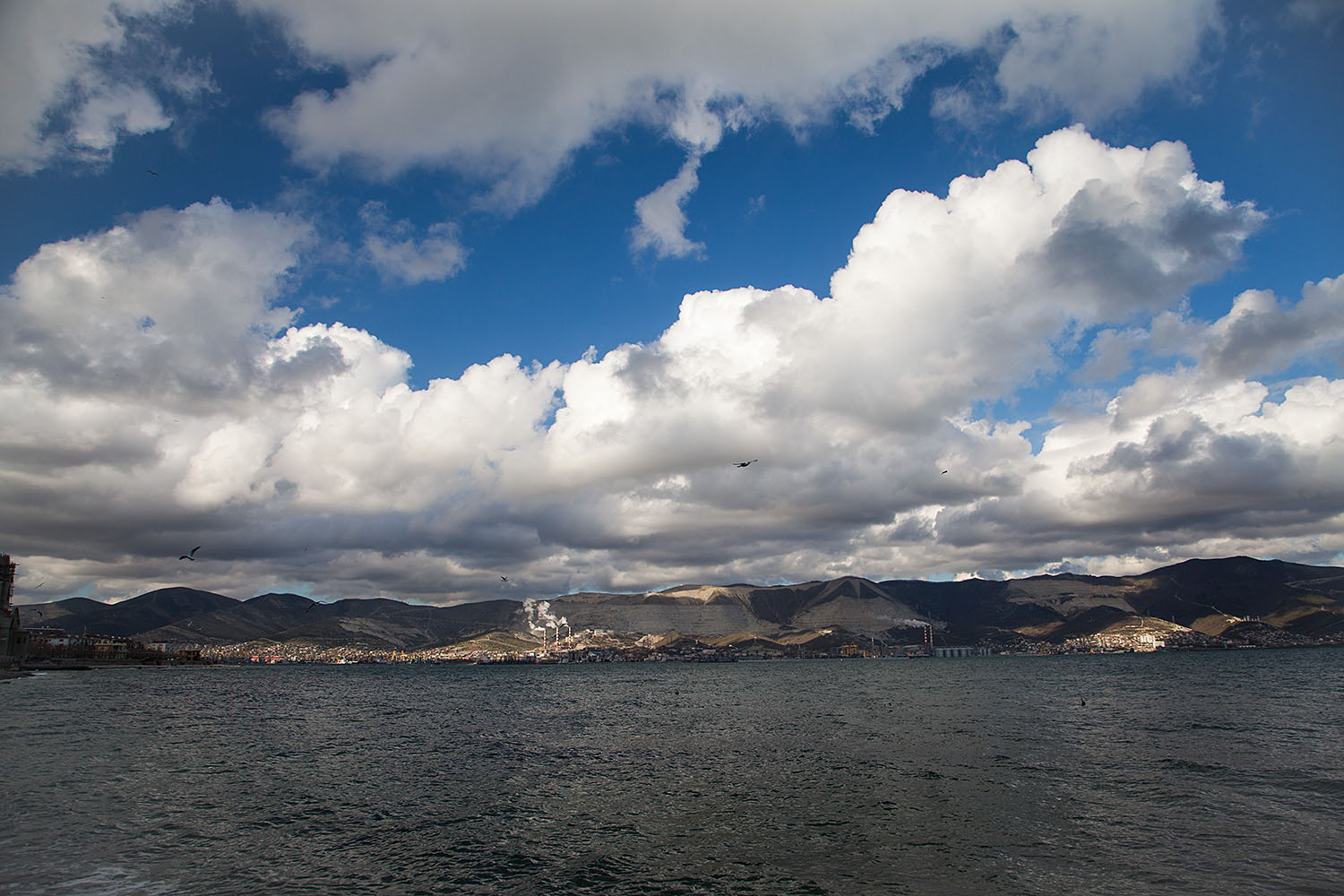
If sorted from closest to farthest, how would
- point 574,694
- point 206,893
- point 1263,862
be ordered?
point 206,893 < point 1263,862 < point 574,694

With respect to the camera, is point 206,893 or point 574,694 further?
point 574,694

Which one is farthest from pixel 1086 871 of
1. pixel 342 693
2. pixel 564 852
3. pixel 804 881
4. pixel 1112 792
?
pixel 342 693

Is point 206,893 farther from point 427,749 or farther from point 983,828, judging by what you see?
point 427,749

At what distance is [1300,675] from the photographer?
176375 mm

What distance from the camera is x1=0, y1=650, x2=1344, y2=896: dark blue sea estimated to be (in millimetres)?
34125

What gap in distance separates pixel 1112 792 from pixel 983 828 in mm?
15012

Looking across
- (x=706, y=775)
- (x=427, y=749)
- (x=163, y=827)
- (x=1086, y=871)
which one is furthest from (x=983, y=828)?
(x=427, y=749)

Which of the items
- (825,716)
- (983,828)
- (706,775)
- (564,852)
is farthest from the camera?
(825,716)

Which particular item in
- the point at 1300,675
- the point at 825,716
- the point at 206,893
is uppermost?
the point at 206,893

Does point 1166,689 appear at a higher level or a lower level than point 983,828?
lower

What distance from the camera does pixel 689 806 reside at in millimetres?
48031

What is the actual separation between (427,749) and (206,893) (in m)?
46.7

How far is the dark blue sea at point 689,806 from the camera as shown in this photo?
34125 mm

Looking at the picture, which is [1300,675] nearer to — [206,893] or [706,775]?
[706,775]
